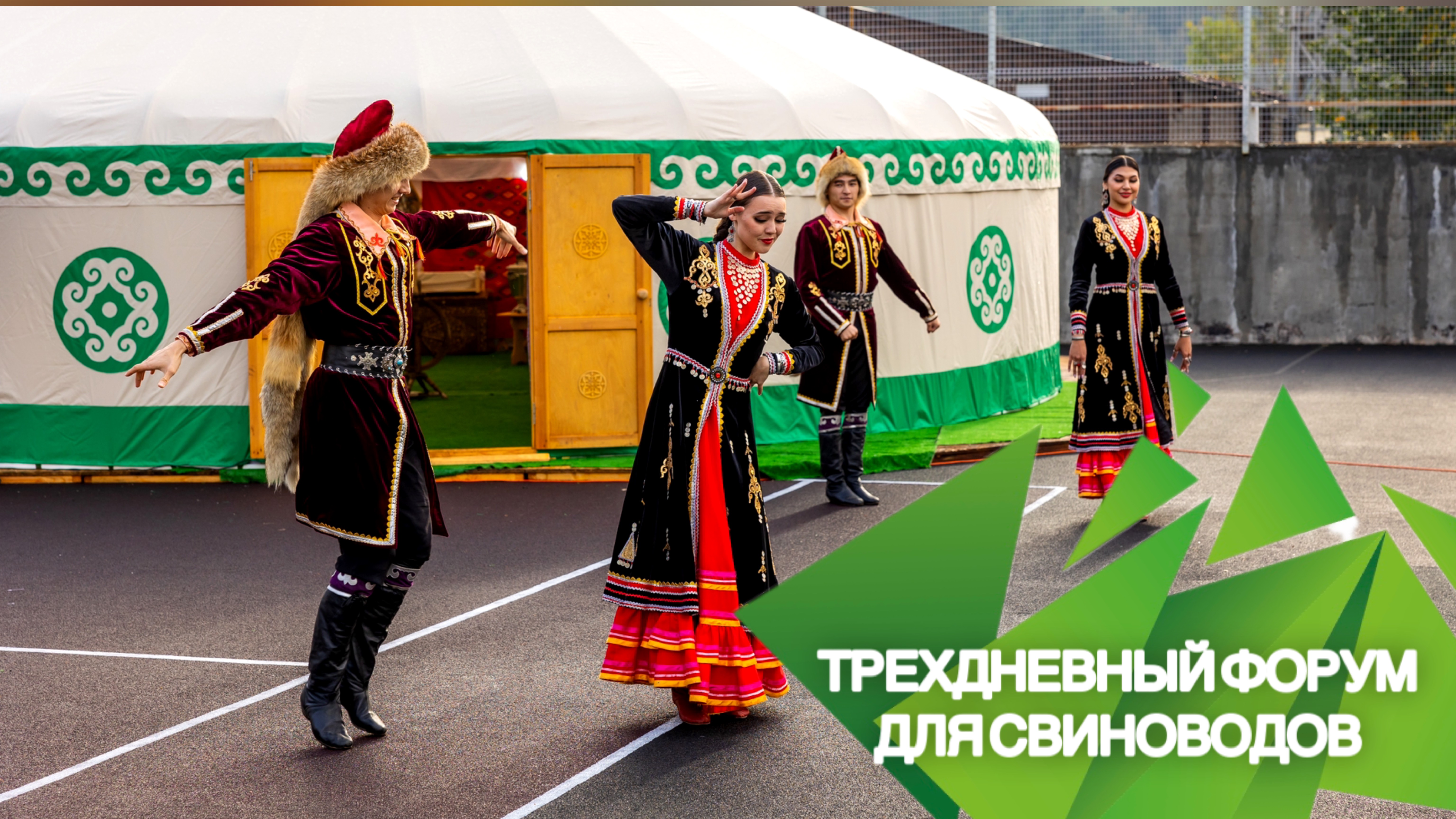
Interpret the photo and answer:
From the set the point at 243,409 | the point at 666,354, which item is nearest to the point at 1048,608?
the point at 666,354

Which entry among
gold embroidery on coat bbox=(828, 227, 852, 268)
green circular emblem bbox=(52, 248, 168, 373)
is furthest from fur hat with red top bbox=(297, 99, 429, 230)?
green circular emblem bbox=(52, 248, 168, 373)

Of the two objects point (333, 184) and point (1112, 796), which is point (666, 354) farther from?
point (1112, 796)

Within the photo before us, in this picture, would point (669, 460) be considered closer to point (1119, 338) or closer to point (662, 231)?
point (662, 231)

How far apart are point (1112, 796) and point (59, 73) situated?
24.1ft

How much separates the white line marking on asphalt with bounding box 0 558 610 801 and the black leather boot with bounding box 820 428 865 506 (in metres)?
1.53

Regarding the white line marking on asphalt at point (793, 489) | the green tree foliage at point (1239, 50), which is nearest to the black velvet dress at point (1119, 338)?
the white line marking on asphalt at point (793, 489)

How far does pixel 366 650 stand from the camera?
12.0 feet

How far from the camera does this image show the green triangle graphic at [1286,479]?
113 inches

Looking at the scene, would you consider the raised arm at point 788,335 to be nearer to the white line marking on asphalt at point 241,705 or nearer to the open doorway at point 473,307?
the white line marking on asphalt at point 241,705

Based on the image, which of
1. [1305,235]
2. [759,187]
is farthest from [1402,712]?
[1305,235]

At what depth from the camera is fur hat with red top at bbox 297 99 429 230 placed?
11.7 ft

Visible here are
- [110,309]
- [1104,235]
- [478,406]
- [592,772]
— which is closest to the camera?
[592,772]

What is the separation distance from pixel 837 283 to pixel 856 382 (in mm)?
454

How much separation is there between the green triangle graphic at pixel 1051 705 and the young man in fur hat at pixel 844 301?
12.2 ft
